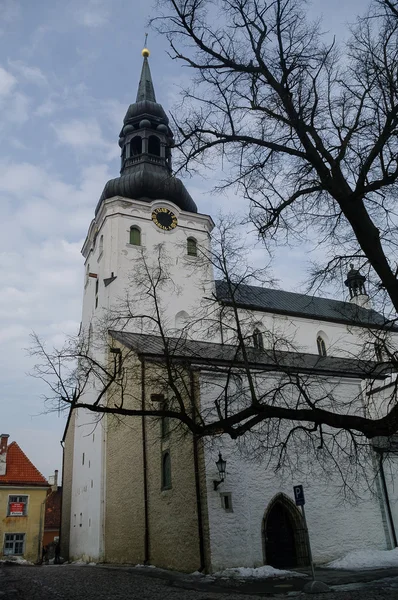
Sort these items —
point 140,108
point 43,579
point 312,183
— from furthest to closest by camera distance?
point 140,108 < point 43,579 < point 312,183

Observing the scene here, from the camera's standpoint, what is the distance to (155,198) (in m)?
30.4

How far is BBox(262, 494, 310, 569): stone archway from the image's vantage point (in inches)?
603

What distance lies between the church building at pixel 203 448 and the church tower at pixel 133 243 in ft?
0.40

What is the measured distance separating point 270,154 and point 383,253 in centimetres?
288

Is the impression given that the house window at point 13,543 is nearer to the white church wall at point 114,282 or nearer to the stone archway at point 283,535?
the white church wall at point 114,282

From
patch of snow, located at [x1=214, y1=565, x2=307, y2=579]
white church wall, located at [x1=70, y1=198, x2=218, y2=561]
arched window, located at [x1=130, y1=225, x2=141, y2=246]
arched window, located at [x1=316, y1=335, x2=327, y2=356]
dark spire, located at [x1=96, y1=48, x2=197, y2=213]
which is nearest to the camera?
patch of snow, located at [x1=214, y1=565, x2=307, y2=579]

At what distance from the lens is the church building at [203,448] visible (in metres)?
11.1

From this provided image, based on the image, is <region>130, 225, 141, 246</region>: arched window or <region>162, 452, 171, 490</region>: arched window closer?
<region>162, 452, 171, 490</region>: arched window

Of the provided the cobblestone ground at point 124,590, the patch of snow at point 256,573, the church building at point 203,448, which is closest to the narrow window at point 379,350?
the church building at point 203,448

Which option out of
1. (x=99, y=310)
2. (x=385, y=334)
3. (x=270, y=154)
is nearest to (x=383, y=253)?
(x=385, y=334)

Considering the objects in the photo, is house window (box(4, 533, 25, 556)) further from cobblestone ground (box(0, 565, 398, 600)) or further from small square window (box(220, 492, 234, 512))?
small square window (box(220, 492, 234, 512))

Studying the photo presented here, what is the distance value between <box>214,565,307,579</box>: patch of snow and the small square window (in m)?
1.55

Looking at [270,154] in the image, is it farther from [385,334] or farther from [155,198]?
[155,198]

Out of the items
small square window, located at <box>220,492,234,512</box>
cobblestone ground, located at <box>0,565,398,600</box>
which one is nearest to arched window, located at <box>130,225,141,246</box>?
small square window, located at <box>220,492,234,512</box>
